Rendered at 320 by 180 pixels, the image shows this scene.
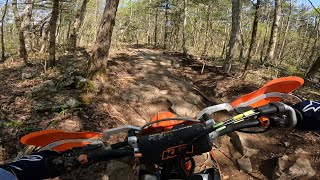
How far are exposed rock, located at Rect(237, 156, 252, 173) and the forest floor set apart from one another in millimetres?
103

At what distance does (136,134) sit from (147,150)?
227 millimetres

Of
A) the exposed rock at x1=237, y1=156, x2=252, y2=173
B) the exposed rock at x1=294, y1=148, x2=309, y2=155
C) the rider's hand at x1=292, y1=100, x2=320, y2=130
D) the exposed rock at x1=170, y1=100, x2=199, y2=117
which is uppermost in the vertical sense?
the rider's hand at x1=292, y1=100, x2=320, y2=130

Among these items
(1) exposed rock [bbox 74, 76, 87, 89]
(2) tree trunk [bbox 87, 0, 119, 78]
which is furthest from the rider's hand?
(2) tree trunk [bbox 87, 0, 119, 78]

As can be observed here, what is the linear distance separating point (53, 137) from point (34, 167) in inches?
9.8

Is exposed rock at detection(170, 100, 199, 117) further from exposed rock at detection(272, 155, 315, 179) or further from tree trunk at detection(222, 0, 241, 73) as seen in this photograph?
tree trunk at detection(222, 0, 241, 73)

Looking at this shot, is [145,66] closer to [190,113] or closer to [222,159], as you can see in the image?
[190,113]

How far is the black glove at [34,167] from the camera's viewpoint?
180cm

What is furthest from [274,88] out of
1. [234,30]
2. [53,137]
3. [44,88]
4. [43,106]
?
[234,30]

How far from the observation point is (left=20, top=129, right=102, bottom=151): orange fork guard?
6.40 ft

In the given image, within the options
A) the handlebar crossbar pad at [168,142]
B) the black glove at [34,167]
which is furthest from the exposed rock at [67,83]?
the handlebar crossbar pad at [168,142]

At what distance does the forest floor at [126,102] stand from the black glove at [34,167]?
3.60m

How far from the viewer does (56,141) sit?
202 centimetres

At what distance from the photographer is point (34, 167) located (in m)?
1.82

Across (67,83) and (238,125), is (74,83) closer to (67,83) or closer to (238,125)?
(67,83)
